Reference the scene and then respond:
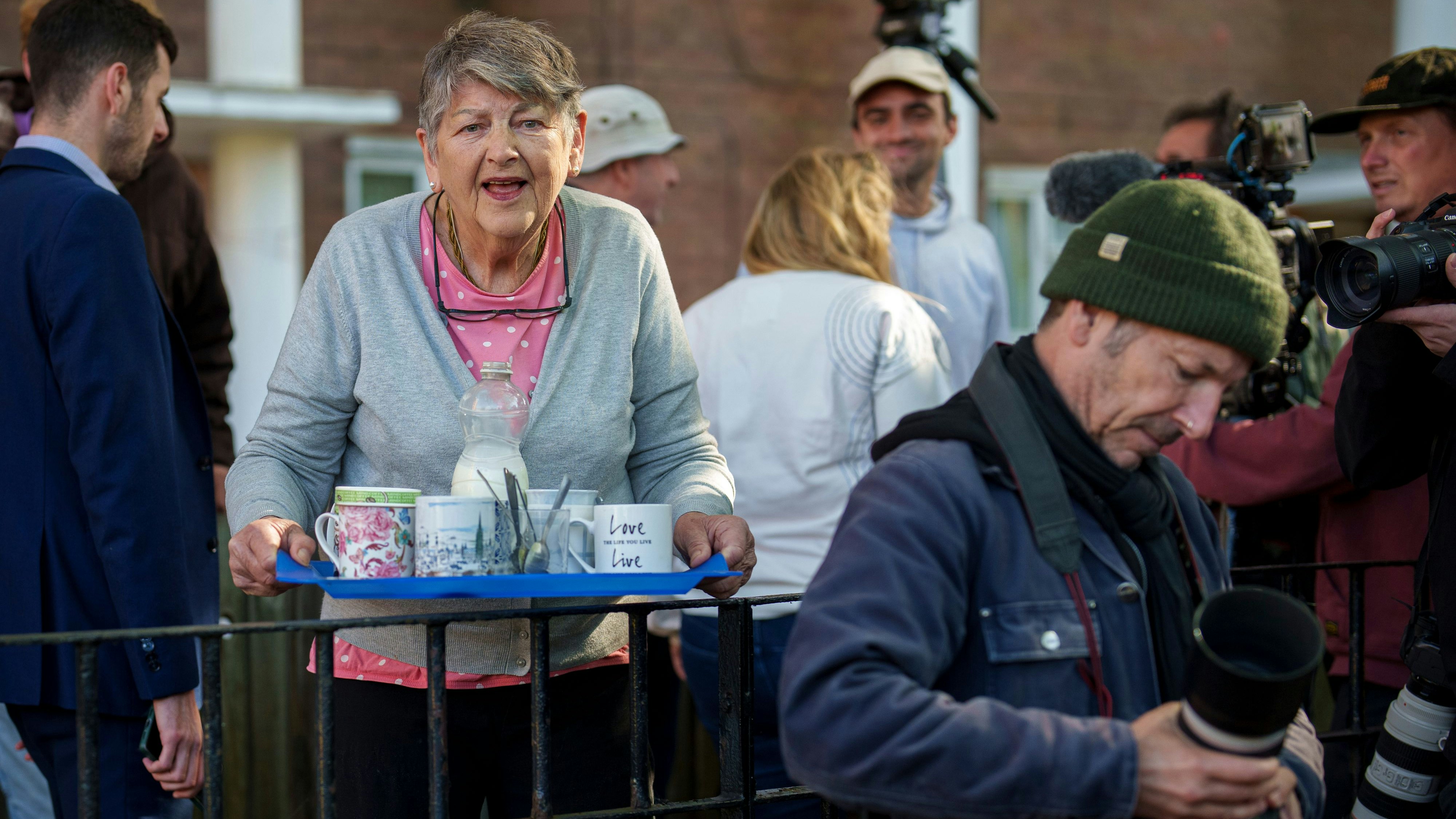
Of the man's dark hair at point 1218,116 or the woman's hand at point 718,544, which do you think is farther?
the man's dark hair at point 1218,116

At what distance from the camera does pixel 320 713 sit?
1.80 metres

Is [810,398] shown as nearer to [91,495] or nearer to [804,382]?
[804,382]

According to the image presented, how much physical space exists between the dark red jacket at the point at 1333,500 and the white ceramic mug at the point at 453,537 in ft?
5.58

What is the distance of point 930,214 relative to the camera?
13.4 ft

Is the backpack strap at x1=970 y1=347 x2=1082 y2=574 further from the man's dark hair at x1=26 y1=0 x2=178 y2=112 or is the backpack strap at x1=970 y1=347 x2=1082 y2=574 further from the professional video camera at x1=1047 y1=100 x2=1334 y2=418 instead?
the man's dark hair at x1=26 y1=0 x2=178 y2=112

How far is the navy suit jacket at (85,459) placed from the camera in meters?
2.19

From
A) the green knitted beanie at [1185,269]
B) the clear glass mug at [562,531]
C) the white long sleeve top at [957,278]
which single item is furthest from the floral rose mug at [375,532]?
the white long sleeve top at [957,278]

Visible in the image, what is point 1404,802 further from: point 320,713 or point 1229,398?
point 320,713

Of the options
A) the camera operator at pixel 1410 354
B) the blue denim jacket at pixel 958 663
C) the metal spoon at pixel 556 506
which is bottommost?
the blue denim jacket at pixel 958 663

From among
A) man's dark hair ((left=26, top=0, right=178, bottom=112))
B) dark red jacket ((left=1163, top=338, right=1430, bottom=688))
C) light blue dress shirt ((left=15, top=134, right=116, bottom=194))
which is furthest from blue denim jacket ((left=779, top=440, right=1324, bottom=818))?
man's dark hair ((left=26, top=0, right=178, bottom=112))

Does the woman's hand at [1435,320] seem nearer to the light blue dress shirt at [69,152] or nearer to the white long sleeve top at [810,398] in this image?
the white long sleeve top at [810,398]

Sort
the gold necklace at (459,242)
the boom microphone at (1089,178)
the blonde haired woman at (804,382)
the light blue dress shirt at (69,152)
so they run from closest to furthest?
the gold necklace at (459,242) → the light blue dress shirt at (69,152) → the blonde haired woman at (804,382) → the boom microphone at (1089,178)

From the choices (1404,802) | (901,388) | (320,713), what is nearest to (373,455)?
(320,713)

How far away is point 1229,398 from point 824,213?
112cm
